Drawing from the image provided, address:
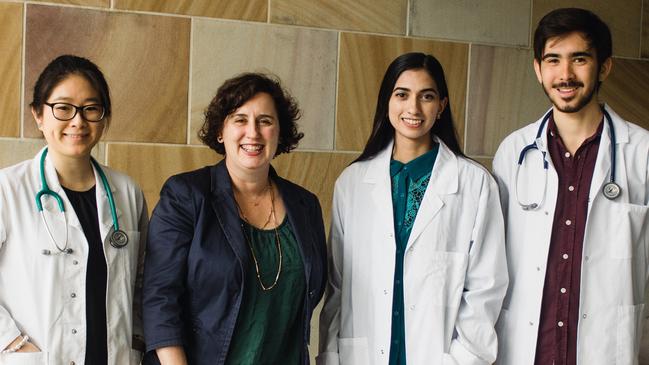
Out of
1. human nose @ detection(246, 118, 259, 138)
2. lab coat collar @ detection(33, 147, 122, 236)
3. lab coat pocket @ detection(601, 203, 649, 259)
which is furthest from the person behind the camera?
lab coat pocket @ detection(601, 203, 649, 259)

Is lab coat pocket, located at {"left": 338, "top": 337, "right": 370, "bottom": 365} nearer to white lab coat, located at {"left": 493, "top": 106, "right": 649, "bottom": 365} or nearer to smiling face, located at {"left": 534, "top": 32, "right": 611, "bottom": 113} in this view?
white lab coat, located at {"left": 493, "top": 106, "right": 649, "bottom": 365}

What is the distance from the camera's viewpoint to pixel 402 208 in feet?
8.53

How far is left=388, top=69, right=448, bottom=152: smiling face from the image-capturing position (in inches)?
102

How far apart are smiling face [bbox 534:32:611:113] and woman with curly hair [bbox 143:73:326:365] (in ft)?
2.91

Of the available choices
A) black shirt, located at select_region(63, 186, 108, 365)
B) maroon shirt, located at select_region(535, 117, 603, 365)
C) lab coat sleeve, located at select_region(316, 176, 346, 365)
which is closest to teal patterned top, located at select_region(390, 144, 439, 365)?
lab coat sleeve, located at select_region(316, 176, 346, 365)

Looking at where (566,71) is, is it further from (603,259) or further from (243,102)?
(243,102)

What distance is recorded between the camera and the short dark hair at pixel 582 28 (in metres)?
2.52

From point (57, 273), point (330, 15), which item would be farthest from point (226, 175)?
point (330, 15)

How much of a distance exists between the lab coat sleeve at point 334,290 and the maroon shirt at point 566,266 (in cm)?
68

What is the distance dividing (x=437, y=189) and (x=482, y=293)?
1.21 feet

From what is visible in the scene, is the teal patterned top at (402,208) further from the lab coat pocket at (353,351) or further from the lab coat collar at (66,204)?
the lab coat collar at (66,204)

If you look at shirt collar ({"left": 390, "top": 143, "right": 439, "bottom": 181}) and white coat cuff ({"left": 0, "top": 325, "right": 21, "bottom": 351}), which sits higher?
shirt collar ({"left": 390, "top": 143, "right": 439, "bottom": 181})

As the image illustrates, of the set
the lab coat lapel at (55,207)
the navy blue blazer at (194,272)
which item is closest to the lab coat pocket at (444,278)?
the navy blue blazer at (194,272)

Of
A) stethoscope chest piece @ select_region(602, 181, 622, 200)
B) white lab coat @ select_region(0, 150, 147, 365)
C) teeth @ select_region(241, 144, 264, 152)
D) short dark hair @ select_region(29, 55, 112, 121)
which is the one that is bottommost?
white lab coat @ select_region(0, 150, 147, 365)
